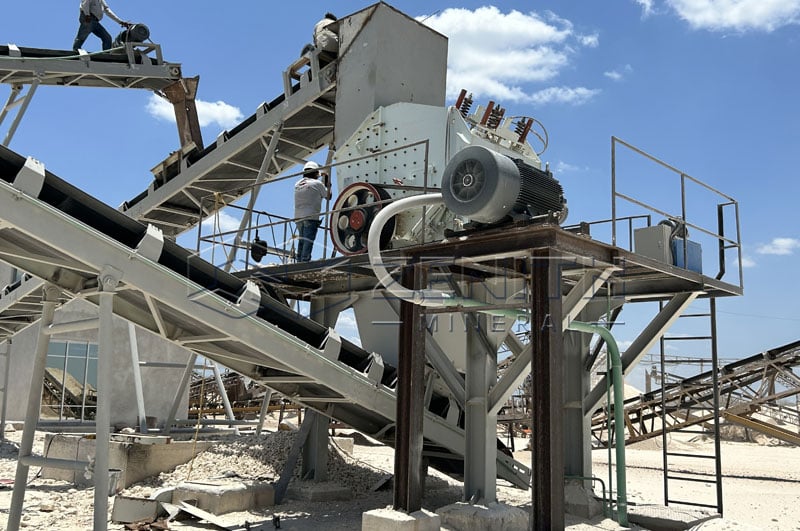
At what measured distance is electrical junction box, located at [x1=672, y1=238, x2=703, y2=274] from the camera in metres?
9.11

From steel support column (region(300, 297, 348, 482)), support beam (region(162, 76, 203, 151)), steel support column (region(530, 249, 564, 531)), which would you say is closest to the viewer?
steel support column (region(530, 249, 564, 531))

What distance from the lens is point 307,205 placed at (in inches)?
422

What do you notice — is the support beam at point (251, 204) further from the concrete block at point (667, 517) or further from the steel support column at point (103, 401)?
the concrete block at point (667, 517)

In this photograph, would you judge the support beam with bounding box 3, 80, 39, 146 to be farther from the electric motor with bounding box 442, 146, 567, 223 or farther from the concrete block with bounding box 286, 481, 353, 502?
the electric motor with bounding box 442, 146, 567, 223

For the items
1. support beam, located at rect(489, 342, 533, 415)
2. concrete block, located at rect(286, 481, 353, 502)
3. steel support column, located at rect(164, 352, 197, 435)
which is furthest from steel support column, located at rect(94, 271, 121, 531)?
steel support column, located at rect(164, 352, 197, 435)

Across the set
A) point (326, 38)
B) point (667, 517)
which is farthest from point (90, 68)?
point (667, 517)

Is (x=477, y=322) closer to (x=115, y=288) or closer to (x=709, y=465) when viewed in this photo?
(x=115, y=288)

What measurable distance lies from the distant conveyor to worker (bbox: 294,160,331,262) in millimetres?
1648

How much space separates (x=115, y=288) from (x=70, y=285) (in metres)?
1.26

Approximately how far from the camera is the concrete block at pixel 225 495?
970cm

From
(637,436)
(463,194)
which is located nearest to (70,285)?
(463,194)

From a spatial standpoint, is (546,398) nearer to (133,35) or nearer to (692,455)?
(692,455)

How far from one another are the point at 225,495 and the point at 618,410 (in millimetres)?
5066

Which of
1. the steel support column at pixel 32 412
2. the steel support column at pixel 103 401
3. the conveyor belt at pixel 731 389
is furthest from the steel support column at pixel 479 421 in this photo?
the conveyor belt at pixel 731 389
